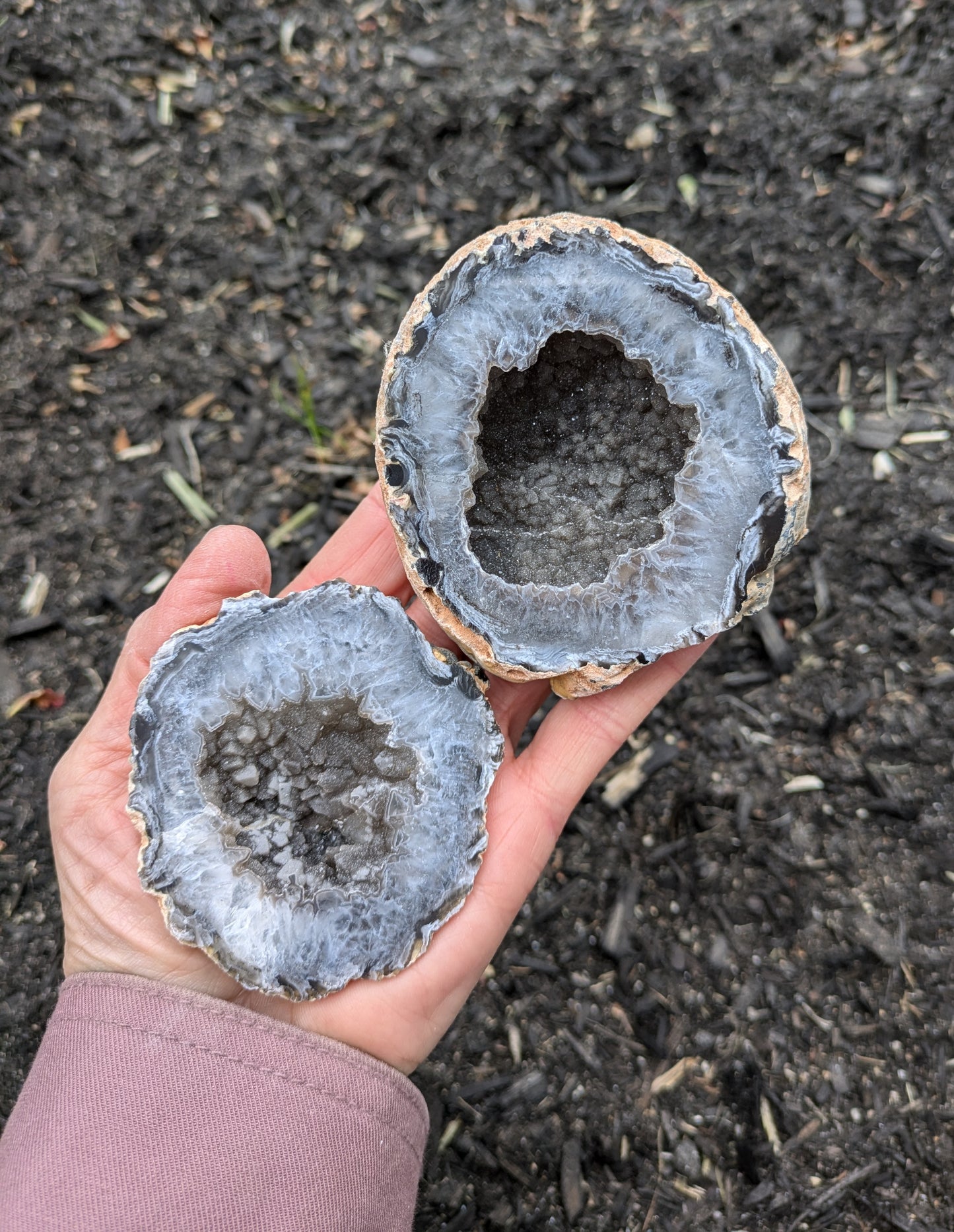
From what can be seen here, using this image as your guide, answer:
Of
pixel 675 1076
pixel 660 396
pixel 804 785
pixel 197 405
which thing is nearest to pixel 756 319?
pixel 660 396

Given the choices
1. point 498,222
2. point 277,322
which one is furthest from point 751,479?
point 277,322

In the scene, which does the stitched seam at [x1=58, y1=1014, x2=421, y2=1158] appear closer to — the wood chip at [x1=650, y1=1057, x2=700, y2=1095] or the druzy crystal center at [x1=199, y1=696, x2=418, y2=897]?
the druzy crystal center at [x1=199, y1=696, x2=418, y2=897]

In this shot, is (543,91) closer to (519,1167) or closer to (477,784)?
(477,784)

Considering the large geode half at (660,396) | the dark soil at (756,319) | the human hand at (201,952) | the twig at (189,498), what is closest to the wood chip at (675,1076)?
the dark soil at (756,319)

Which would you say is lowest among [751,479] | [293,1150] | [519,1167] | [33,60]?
[519,1167]

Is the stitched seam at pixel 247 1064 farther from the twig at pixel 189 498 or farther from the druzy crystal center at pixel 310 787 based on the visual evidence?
the twig at pixel 189 498

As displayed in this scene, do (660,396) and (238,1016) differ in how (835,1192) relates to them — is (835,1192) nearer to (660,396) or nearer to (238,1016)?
(238,1016)

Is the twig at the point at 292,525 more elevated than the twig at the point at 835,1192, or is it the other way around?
the twig at the point at 292,525
